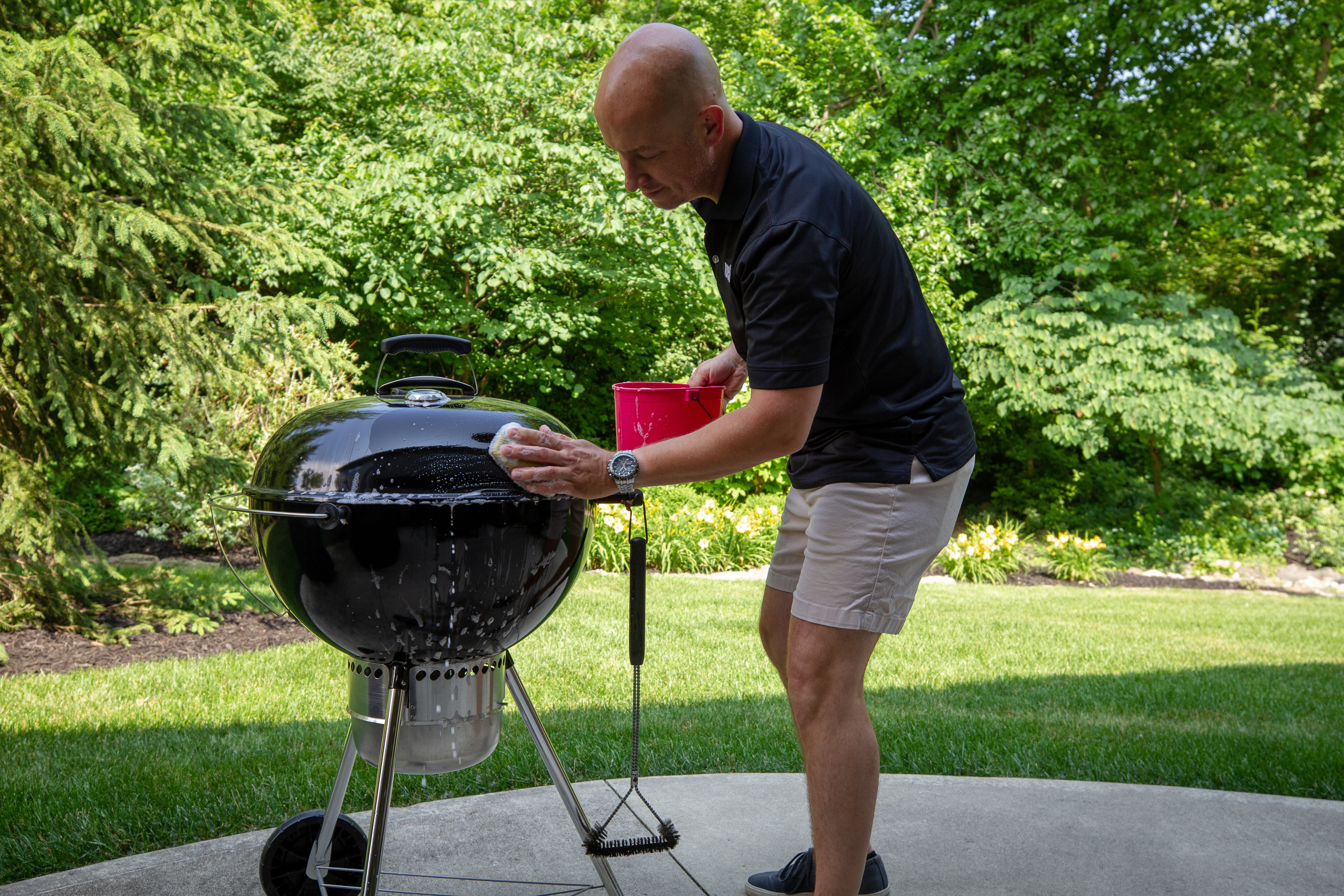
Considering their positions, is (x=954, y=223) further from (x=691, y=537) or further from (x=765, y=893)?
(x=765, y=893)

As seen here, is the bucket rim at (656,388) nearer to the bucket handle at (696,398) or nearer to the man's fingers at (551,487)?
the bucket handle at (696,398)

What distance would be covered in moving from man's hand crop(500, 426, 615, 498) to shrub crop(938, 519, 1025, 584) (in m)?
7.43

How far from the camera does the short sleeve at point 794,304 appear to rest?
165cm

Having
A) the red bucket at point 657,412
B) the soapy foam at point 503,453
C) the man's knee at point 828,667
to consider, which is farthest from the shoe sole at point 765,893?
the soapy foam at point 503,453

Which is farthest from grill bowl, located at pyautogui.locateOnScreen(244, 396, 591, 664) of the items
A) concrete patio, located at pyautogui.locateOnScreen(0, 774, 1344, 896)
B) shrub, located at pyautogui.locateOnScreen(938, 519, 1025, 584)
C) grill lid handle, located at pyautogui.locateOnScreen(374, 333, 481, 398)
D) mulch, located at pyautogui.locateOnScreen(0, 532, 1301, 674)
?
shrub, located at pyautogui.locateOnScreen(938, 519, 1025, 584)

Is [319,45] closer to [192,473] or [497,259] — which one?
[497,259]

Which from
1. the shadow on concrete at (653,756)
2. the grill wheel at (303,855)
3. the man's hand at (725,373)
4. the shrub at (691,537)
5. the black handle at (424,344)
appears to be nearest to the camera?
the black handle at (424,344)

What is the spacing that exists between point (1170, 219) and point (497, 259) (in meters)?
7.78

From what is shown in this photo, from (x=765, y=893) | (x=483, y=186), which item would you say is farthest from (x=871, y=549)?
(x=483, y=186)

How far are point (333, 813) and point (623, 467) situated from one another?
0.97 meters

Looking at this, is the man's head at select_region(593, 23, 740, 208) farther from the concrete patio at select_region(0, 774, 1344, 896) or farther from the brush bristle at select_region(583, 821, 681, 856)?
the concrete patio at select_region(0, 774, 1344, 896)

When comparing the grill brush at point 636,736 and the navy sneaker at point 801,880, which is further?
the navy sneaker at point 801,880

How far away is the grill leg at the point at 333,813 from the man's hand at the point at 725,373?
108cm

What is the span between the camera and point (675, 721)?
376 centimetres
